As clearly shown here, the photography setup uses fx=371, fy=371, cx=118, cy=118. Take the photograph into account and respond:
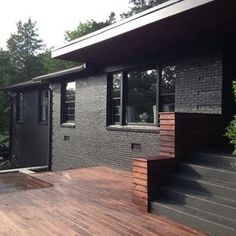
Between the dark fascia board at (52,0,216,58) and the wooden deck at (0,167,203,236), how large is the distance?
2.82 meters

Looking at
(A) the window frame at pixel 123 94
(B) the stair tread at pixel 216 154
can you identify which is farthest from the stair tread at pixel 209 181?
(A) the window frame at pixel 123 94

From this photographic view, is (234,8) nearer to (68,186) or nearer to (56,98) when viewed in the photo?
(68,186)

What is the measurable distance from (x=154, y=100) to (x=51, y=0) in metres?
5.65

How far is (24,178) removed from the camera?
11.2 m

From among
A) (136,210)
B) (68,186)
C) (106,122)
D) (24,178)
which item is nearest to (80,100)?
(106,122)

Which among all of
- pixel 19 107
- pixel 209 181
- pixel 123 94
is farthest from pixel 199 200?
pixel 19 107

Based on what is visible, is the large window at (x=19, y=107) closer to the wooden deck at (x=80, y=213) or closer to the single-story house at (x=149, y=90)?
the single-story house at (x=149, y=90)

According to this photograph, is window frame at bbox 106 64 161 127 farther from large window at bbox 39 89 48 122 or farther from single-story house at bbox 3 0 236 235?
large window at bbox 39 89 48 122

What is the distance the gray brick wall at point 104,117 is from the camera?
22.6 ft

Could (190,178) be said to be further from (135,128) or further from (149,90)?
(149,90)

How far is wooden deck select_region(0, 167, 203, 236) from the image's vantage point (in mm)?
4422

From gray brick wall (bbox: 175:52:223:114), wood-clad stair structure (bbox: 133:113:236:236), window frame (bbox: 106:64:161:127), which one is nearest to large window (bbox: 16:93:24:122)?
window frame (bbox: 106:64:161:127)

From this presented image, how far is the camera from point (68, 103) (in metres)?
12.2

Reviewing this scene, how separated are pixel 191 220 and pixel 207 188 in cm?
57
